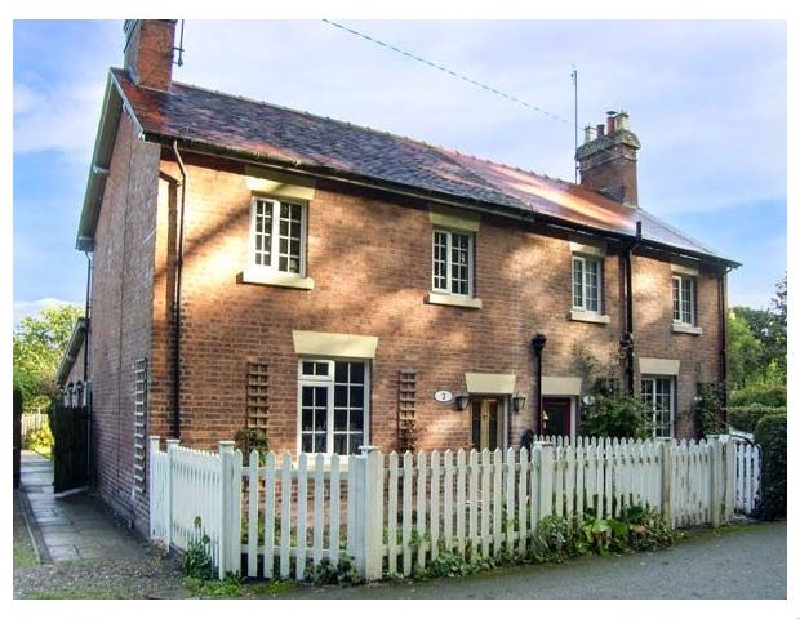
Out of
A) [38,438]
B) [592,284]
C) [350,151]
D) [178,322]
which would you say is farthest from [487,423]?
[38,438]

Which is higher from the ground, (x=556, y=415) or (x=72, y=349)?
(x=72, y=349)

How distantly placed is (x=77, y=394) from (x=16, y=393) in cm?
216

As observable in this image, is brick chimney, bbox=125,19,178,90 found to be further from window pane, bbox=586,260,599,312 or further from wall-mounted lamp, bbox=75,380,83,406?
window pane, bbox=586,260,599,312

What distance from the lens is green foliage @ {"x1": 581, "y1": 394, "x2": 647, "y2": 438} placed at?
14.8 meters

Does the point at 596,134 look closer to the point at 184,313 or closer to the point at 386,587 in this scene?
the point at 184,313

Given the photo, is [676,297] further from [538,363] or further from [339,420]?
[339,420]

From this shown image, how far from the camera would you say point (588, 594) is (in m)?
7.78

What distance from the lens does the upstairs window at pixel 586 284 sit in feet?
51.6

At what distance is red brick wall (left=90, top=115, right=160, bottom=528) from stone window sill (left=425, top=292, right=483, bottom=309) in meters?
4.57

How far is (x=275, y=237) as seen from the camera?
1144cm

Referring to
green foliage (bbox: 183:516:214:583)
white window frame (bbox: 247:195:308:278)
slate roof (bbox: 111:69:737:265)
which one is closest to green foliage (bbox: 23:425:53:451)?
slate roof (bbox: 111:69:737:265)

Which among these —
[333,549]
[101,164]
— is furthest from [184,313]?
[101,164]

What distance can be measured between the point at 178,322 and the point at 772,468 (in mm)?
9810

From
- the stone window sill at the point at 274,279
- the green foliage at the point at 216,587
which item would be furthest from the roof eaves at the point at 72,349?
the green foliage at the point at 216,587
